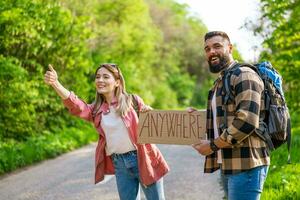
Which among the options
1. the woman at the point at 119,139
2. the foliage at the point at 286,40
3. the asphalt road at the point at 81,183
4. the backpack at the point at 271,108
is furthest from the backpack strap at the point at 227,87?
the foliage at the point at 286,40

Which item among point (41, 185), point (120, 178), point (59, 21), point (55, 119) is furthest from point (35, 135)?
point (120, 178)

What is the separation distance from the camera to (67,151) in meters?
15.6

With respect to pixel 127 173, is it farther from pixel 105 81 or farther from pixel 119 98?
pixel 105 81

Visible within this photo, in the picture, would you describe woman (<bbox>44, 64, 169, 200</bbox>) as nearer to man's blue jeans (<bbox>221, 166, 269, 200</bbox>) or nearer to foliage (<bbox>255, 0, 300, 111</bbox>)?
man's blue jeans (<bbox>221, 166, 269, 200</bbox>)

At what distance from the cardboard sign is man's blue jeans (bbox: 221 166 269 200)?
2.74 feet

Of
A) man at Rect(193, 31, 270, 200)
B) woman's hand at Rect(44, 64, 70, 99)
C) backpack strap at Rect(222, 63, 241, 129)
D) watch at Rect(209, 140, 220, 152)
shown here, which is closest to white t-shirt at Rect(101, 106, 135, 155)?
woman's hand at Rect(44, 64, 70, 99)

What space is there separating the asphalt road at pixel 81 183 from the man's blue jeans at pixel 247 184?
453cm

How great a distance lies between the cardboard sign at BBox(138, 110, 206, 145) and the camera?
14.8 ft

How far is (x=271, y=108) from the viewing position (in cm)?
367

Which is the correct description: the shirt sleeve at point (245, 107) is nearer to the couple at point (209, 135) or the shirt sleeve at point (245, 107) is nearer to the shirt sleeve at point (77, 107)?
the couple at point (209, 135)

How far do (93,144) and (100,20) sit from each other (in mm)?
10943

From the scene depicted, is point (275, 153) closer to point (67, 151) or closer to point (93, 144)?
point (67, 151)

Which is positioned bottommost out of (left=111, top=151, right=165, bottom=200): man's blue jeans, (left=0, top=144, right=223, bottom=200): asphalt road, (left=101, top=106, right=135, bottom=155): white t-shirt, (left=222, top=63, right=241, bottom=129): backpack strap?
(left=0, top=144, right=223, bottom=200): asphalt road

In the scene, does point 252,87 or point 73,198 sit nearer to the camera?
point 252,87
